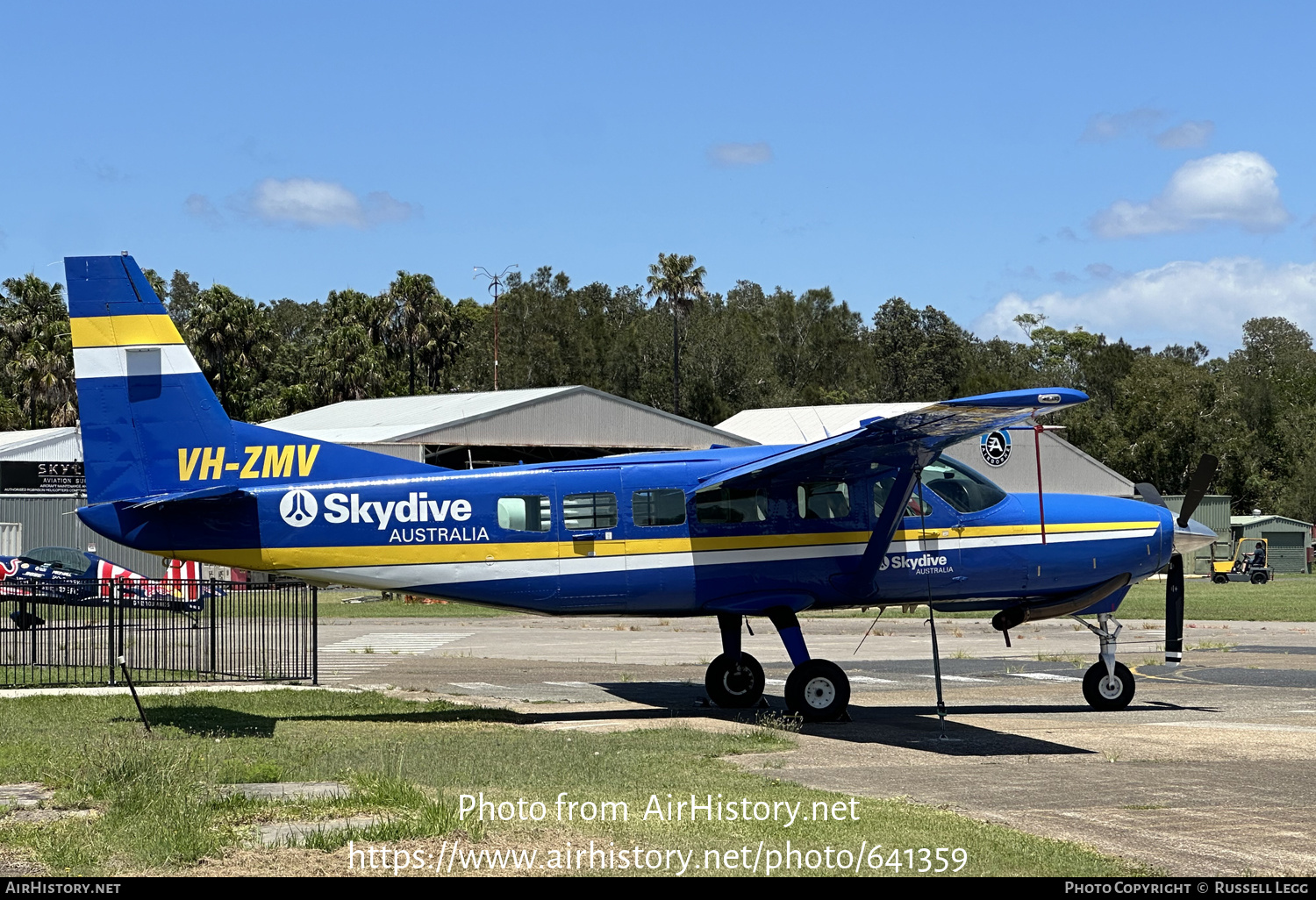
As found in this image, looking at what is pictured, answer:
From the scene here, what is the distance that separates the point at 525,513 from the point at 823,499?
3.73 m

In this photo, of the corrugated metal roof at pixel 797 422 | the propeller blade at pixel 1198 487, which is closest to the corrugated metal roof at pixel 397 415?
the corrugated metal roof at pixel 797 422

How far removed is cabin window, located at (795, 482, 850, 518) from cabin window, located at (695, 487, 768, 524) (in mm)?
509

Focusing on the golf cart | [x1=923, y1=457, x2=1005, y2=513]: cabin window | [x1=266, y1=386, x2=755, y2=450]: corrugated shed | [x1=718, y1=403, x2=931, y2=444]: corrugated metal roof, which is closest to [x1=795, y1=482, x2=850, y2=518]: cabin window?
[x1=923, y1=457, x2=1005, y2=513]: cabin window

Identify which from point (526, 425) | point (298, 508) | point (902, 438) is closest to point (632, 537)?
point (902, 438)

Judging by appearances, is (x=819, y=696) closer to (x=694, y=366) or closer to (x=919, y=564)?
(x=919, y=564)

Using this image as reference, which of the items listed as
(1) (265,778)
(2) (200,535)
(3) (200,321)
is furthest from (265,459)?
(3) (200,321)

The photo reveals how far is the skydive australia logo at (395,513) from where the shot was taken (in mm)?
16016

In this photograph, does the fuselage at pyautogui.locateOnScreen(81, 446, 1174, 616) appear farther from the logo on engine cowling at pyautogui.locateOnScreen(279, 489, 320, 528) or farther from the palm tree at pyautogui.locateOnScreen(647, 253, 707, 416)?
the palm tree at pyautogui.locateOnScreen(647, 253, 707, 416)

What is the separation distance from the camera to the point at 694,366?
9212cm

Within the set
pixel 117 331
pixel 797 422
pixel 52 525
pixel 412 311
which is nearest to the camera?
pixel 117 331

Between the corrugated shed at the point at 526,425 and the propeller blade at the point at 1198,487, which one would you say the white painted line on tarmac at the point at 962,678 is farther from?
the corrugated shed at the point at 526,425

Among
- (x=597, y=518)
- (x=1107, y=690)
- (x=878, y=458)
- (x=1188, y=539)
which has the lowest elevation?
(x=1107, y=690)

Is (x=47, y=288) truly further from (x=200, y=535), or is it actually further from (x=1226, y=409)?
(x=1226, y=409)

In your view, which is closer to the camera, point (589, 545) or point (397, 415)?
point (589, 545)
